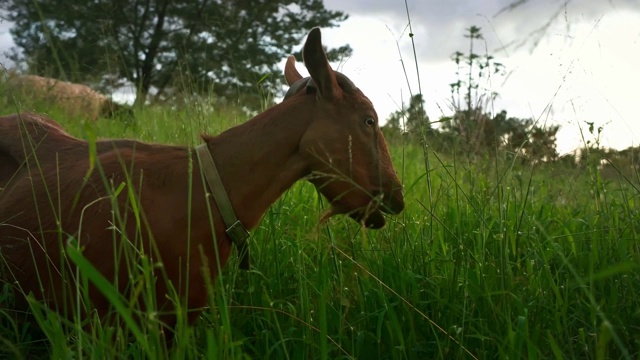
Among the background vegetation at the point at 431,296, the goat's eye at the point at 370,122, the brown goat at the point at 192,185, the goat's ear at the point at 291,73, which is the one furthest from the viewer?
the goat's ear at the point at 291,73

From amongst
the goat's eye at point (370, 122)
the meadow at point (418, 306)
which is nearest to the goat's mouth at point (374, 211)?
the meadow at point (418, 306)

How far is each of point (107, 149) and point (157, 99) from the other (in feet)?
23.2

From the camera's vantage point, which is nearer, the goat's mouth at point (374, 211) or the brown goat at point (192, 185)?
the brown goat at point (192, 185)

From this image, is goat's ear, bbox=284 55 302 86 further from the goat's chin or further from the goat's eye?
the goat's chin

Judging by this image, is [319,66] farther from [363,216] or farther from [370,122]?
[363,216]

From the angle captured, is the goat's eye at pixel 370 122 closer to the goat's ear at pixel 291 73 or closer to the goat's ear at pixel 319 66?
the goat's ear at pixel 319 66

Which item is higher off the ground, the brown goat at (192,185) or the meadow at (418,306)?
the brown goat at (192,185)

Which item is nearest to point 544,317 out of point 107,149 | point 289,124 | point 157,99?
point 289,124

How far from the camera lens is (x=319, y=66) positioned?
2.42m

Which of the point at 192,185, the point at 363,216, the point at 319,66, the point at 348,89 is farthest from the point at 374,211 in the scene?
the point at 192,185

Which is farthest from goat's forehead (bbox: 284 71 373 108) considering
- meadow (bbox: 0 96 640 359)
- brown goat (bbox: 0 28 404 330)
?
meadow (bbox: 0 96 640 359)

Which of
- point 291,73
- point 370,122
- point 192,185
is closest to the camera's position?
point 192,185

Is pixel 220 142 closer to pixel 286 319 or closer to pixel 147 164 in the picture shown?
pixel 147 164

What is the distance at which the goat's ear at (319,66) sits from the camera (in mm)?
2334
